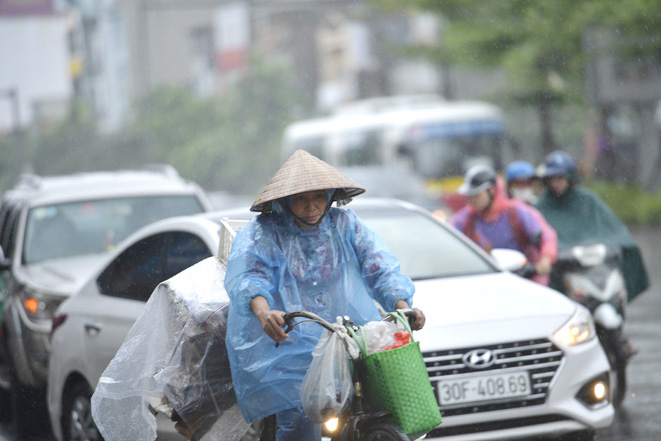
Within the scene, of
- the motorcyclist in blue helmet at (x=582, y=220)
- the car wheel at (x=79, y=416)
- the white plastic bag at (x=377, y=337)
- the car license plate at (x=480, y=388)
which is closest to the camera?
the white plastic bag at (x=377, y=337)

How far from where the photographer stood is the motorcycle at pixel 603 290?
707cm

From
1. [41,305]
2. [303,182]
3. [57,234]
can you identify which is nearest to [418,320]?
[303,182]

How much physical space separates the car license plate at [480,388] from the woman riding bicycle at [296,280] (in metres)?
1.00

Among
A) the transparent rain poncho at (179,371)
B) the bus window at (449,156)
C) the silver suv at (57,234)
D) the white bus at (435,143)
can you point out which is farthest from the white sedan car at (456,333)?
the bus window at (449,156)

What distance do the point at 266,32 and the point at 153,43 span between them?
11.9 meters

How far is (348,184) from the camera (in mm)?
4270

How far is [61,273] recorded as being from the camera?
8.30 meters

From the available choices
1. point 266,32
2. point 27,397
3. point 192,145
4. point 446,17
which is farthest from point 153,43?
point 27,397

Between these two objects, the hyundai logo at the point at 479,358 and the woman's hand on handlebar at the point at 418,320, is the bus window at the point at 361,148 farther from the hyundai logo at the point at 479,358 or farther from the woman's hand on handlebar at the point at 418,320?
the woman's hand on handlebar at the point at 418,320

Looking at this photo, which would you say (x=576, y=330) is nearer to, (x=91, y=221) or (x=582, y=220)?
(x=582, y=220)

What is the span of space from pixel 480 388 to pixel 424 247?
4.67 feet

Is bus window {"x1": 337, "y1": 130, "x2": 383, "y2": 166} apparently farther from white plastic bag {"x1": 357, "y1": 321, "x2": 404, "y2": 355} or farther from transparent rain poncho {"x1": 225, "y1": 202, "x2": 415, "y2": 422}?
white plastic bag {"x1": 357, "y1": 321, "x2": 404, "y2": 355}

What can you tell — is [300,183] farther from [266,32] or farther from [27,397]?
[266,32]

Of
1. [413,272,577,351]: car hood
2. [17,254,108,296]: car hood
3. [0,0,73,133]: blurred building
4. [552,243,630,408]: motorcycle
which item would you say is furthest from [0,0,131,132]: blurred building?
[413,272,577,351]: car hood
